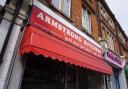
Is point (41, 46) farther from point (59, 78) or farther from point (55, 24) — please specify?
point (59, 78)

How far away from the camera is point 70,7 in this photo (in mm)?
6891

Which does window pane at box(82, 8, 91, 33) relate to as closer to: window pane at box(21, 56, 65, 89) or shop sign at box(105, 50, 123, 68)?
shop sign at box(105, 50, 123, 68)

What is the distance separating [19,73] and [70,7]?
4.71m

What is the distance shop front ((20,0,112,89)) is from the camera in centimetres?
338

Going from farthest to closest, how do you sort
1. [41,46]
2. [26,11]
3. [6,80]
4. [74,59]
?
[74,59], [26,11], [41,46], [6,80]

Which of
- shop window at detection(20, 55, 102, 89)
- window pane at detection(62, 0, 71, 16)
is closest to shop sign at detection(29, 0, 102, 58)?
shop window at detection(20, 55, 102, 89)

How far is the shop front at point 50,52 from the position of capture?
3379mm

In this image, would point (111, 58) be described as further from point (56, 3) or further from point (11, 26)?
point (11, 26)

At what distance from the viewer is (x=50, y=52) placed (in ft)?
11.2

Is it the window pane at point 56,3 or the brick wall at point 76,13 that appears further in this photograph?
the brick wall at point 76,13

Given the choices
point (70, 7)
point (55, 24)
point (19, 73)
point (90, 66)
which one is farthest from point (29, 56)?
point (70, 7)

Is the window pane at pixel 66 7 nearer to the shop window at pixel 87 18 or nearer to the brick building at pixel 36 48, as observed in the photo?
the brick building at pixel 36 48

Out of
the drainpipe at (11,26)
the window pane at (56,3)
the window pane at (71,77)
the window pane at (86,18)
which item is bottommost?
the window pane at (71,77)

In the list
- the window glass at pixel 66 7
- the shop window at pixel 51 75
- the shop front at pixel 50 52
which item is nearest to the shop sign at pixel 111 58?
the shop window at pixel 51 75
